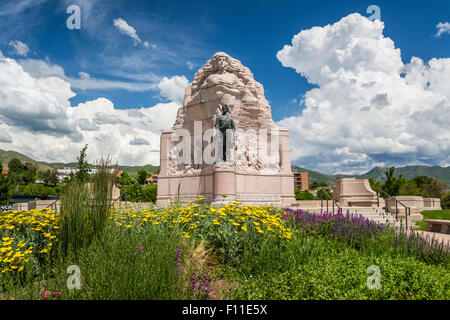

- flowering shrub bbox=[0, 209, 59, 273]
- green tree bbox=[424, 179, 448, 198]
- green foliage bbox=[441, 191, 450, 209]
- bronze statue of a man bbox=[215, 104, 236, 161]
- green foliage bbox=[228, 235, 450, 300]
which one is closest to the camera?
green foliage bbox=[228, 235, 450, 300]

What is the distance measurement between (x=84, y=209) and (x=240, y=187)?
46.9ft

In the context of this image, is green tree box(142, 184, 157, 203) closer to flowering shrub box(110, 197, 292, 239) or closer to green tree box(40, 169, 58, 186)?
flowering shrub box(110, 197, 292, 239)

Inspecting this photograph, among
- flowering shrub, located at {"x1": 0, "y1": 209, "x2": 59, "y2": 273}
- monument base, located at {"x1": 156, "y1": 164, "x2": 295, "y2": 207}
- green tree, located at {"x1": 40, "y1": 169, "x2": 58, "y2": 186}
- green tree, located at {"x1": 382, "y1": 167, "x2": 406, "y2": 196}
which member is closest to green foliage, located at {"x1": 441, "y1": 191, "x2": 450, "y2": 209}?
green tree, located at {"x1": 382, "y1": 167, "x2": 406, "y2": 196}

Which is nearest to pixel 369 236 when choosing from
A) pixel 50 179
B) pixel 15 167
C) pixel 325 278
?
pixel 325 278

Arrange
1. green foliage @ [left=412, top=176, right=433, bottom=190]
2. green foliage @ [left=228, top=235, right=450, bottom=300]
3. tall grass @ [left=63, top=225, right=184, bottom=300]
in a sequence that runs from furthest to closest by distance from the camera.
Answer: green foliage @ [left=412, top=176, right=433, bottom=190] → green foliage @ [left=228, top=235, right=450, bottom=300] → tall grass @ [left=63, top=225, right=184, bottom=300]

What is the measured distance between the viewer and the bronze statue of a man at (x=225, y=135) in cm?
1783

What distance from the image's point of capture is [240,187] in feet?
62.4

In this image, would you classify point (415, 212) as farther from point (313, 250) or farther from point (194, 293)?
point (194, 293)

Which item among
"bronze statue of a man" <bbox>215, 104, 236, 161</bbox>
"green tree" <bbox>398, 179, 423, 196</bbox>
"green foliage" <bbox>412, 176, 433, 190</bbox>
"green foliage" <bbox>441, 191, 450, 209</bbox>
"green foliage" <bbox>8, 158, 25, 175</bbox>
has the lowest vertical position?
"green foliage" <bbox>441, 191, 450, 209</bbox>

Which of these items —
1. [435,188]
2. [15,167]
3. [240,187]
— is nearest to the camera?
[240,187]

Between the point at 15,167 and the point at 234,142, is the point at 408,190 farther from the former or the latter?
the point at 15,167

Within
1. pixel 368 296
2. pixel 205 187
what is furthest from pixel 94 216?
pixel 205 187

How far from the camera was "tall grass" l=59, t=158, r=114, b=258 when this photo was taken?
5.04 m

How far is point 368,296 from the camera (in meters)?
4.05
